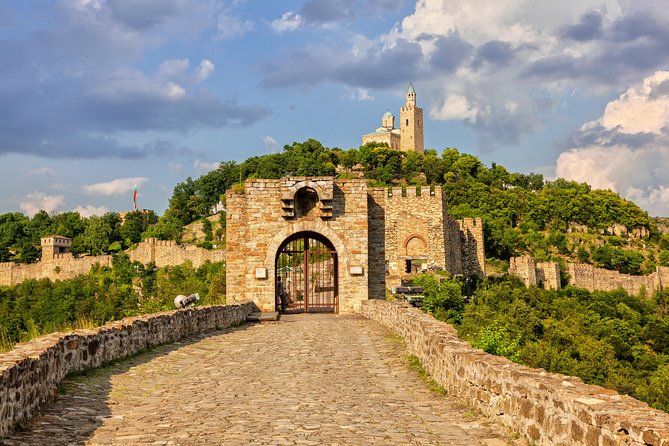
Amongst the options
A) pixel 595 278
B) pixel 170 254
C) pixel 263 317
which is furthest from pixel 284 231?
pixel 170 254

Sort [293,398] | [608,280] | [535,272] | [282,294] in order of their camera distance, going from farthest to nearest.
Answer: [608,280] < [535,272] < [282,294] < [293,398]

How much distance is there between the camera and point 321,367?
903cm

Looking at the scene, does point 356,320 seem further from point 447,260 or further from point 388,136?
point 388,136

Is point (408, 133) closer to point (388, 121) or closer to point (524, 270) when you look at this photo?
point (388, 121)

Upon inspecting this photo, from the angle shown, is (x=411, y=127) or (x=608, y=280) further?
(x=411, y=127)

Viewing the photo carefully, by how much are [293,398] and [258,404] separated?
0.45 metres

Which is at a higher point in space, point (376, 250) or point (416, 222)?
point (416, 222)

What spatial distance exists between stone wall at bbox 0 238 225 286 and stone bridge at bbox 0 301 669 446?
52071 mm

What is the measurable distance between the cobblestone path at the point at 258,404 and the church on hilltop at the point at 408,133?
9381 centimetres

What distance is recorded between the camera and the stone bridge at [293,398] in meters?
4.57

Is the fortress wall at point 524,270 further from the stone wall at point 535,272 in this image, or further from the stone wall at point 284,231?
the stone wall at point 284,231

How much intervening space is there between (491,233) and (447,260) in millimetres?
23182

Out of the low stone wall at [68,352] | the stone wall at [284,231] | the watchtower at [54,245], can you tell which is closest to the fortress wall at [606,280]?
the stone wall at [284,231]

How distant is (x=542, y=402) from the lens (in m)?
4.64
